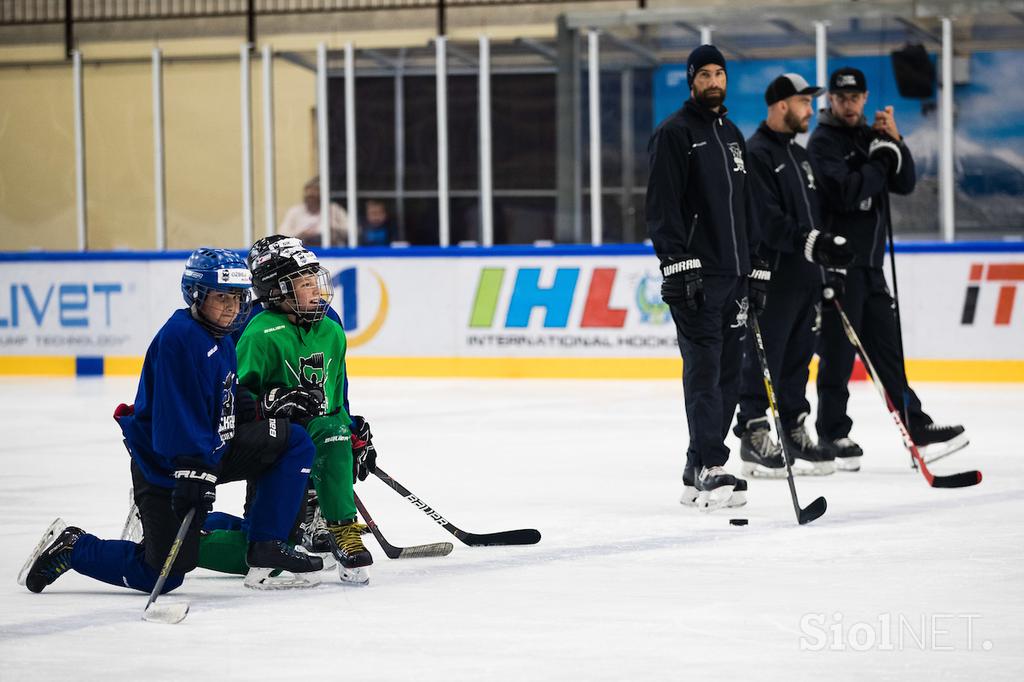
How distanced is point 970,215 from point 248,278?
25.9ft

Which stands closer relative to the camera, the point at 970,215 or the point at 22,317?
the point at 970,215

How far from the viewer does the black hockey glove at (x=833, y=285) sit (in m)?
6.54

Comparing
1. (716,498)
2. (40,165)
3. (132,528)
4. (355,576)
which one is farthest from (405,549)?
(40,165)

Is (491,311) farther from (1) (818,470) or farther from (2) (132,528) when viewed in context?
(2) (132,528)

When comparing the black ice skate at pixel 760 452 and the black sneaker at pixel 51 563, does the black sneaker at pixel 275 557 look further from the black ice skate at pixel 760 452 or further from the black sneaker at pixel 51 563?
the black ice skate at pixel 760 452

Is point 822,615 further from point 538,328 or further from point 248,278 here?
point 538,328

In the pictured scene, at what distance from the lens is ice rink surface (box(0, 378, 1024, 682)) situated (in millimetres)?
3400

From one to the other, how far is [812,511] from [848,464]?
144 cm

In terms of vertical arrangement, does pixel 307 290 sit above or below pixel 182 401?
above

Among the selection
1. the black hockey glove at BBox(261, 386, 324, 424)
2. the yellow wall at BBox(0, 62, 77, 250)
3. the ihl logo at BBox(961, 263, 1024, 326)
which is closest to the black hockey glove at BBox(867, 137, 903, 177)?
the black hockey glove at BBox(261, 386, 324, 424)

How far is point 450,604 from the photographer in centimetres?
402

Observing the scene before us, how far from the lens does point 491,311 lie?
11844 millimetres

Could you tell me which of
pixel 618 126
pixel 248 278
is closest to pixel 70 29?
pixel 618 126

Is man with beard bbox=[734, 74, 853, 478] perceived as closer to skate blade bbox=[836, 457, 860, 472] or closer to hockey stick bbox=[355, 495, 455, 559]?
skate blade bbox=[836, 457, 860, 472]
